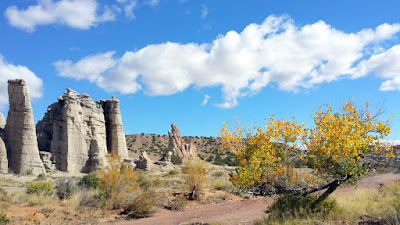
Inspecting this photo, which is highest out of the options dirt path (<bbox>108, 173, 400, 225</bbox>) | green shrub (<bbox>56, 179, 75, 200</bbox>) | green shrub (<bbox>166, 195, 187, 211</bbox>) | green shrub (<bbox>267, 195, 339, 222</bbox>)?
green shrub (<bbox>56, 179, 75, 200</bbox>)


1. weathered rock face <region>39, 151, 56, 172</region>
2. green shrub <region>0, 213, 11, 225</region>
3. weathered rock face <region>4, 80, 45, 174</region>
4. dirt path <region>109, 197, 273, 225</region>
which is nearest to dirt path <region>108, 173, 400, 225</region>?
dirt path <region>109, 197, 273, 225</region>

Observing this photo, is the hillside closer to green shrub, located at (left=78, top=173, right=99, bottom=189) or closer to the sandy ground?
green shrub, located at (left=78, top=173, right=99, bottom=189)

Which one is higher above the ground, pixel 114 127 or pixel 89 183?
pixel 114 127

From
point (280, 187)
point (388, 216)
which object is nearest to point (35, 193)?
point (280, 187)

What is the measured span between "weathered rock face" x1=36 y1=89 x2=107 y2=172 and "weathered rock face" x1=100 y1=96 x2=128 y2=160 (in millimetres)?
3158

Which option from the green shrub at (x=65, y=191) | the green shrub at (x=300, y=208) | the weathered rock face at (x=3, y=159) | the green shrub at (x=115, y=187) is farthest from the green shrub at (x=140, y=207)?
the weathered rock face at (x=3, y=159)

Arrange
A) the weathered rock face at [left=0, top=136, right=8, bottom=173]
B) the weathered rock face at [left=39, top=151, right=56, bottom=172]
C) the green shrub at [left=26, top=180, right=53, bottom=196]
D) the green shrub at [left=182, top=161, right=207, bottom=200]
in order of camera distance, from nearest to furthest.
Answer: the green shrub at [left=26, top=180, right=53, bottom=196] < the green shrub at [left=182, top=161, right=207, bottom=200] < the weathered rock face at [left=0, top=136, right=8, bottom=173] < the weathered rock face at [left=39, top=151, right=56, bottom=172]

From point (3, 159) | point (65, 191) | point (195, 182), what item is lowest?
point (195, 182)

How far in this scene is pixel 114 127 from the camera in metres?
41.8

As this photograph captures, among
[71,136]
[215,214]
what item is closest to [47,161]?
[71,136]

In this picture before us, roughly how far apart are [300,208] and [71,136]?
30.2 metres

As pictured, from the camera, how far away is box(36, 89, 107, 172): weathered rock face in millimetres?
33625

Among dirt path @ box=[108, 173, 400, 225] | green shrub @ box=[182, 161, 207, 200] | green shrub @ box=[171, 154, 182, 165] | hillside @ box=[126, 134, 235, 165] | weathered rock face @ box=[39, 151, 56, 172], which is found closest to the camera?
dirt path @ box=[108, 173, 400, 225]

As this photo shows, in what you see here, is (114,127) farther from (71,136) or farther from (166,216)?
(166,216)
